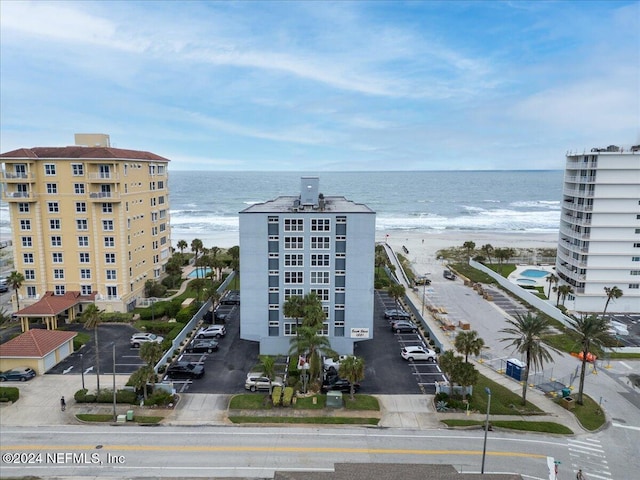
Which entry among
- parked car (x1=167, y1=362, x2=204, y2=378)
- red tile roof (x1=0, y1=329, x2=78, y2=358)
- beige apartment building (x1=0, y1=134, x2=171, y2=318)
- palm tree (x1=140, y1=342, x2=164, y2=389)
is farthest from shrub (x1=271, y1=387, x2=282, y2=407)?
beige apartment building (x1=0, y1=134, x2=171, y2=318)

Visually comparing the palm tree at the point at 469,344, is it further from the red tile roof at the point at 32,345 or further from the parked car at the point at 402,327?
the red tile roof at the point at 32,345

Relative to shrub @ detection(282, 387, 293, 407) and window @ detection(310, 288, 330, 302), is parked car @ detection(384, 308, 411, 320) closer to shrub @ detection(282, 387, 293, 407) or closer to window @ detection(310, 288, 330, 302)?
window @ detection(310, 288, 330, 302)

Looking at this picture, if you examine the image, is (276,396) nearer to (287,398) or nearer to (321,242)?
(287,398)

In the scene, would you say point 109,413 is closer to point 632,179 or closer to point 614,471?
point 614,471

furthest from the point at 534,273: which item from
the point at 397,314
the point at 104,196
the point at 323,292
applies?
the point at 104,196

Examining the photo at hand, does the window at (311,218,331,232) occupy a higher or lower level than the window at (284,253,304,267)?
higher

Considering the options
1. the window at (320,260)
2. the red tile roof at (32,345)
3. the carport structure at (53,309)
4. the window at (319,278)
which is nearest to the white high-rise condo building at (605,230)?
the window at (319,278)

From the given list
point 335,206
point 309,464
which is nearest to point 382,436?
point 309,464
